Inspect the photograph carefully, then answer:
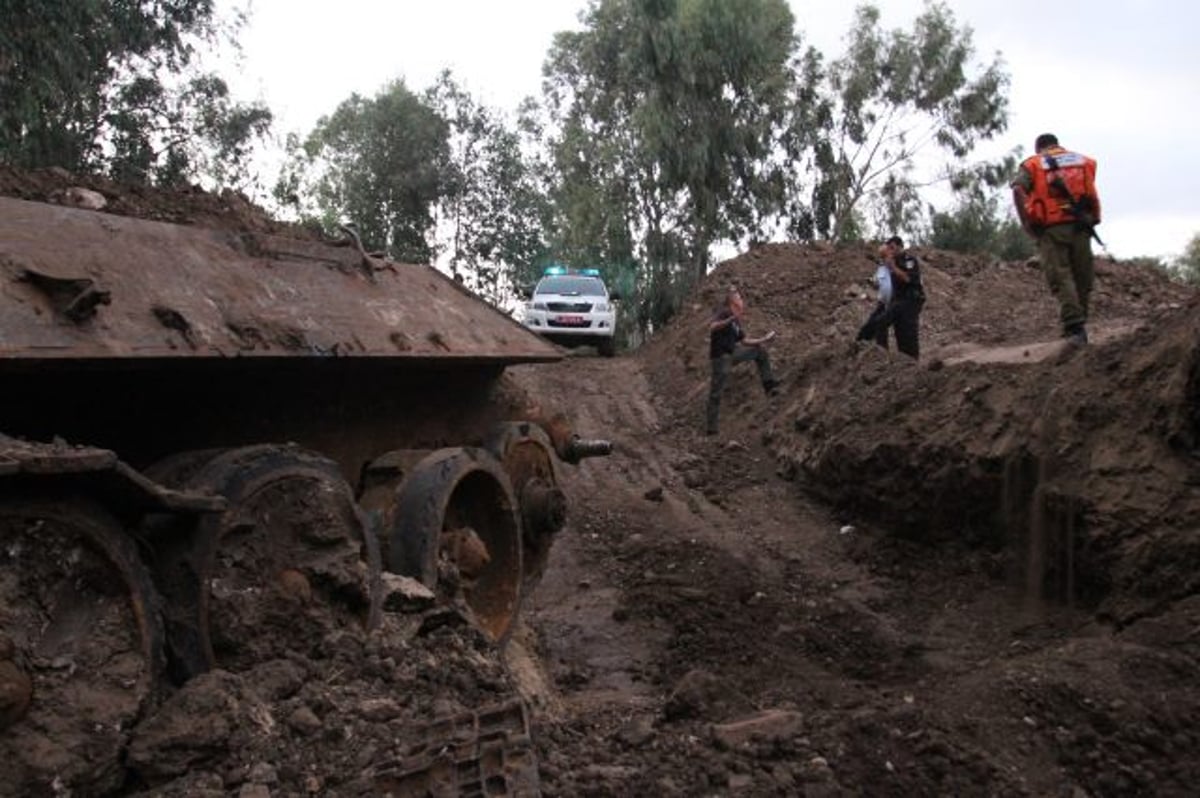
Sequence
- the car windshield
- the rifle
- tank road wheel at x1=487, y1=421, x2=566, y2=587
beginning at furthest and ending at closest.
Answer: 1. the car windshield
2. the rifle
3. tank road wheel at x1=487, y1=421, x2=566, y2=587

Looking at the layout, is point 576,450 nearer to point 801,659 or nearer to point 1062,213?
point 801,659

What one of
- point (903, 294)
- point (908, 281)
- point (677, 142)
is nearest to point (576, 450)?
point (908, 281)

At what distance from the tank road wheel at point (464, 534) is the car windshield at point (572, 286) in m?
16.0

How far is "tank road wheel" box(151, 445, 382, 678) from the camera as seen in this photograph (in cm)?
386

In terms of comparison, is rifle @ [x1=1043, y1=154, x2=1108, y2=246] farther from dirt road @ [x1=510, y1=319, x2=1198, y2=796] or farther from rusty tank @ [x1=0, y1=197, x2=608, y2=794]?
rusty tank @ [x1=0, y1=197, x2=608, y2=794]

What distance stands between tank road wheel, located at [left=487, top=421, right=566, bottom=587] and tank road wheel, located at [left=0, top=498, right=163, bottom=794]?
123 inches

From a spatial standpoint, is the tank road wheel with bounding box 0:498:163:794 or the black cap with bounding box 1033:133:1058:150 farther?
the black cap with bounding box 1033:133:1058:150

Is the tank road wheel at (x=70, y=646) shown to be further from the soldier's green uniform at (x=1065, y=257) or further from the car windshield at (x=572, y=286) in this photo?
the car windshield at (x=572, y=286)

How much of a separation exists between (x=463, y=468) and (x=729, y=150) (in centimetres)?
2504

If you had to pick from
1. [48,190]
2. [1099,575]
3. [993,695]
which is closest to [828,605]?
[1099,575]

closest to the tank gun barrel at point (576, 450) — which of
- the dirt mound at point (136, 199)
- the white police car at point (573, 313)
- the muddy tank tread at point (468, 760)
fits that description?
the dirt mound at point (136, 199)

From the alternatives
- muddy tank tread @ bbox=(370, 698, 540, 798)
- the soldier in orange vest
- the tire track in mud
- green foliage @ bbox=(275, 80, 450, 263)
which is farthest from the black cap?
green foliage @ bbox=(275, 80, 450, 263)

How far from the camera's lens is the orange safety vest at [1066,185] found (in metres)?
8.67

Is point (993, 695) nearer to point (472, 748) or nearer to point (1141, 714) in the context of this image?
point (1141, 714)
